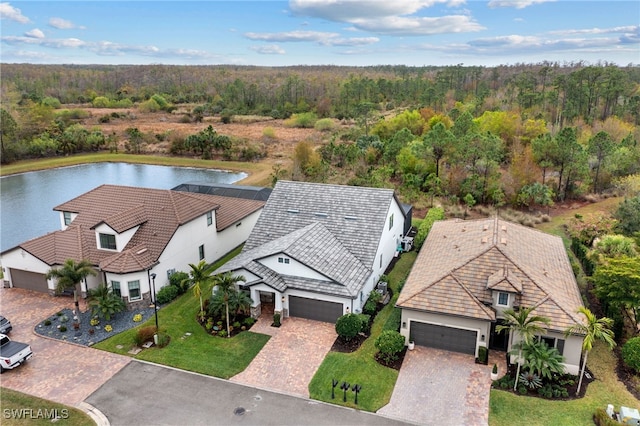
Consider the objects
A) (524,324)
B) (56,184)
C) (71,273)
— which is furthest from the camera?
(56,184)

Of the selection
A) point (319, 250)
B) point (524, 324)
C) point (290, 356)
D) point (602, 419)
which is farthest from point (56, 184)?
point (602, 419)

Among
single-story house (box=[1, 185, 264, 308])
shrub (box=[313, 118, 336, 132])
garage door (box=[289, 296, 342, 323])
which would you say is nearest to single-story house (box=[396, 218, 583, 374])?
garage door (box=[289, 296, 342, 323])

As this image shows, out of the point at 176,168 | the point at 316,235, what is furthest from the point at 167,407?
the point at 176,168

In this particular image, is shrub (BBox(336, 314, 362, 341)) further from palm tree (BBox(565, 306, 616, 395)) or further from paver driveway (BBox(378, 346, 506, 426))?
palm tree (BBox(565, 306, 616, 395))

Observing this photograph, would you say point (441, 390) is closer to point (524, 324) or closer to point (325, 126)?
point (524, 324)

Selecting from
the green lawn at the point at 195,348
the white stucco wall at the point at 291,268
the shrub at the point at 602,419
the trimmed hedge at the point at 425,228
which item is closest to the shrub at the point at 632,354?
the shrub at the point at 602,419

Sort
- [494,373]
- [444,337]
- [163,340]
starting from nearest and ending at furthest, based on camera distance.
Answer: [494,373]
[444,337]
[163,340]
